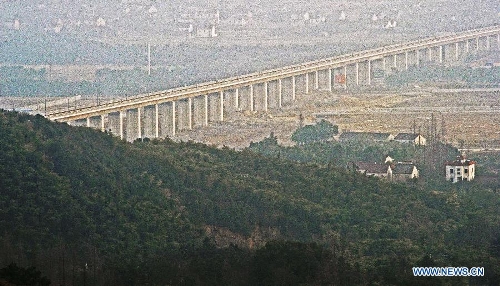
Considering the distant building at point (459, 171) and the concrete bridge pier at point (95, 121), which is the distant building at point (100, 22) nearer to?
the concrete bridge pier at point (95, 121)

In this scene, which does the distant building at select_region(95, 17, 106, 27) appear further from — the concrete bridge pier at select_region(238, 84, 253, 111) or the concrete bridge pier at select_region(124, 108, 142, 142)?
the concrete bridge pier at select_region(124, 108, 142, 142)

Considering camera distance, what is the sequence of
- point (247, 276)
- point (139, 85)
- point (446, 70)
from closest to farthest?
1. point (247, 276)
2. point (139, 85)
3. point (446, 70)

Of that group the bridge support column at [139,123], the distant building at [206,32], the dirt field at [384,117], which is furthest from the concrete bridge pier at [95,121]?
the distant building at [206,32]

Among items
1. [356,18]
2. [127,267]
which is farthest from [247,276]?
[356,18]

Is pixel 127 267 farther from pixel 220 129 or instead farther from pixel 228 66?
pixel 228 66

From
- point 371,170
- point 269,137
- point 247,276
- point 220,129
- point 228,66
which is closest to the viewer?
point 247,276

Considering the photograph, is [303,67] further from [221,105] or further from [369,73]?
[221,105]

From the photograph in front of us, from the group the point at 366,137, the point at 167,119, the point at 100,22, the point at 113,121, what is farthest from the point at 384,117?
the point at 100,22
